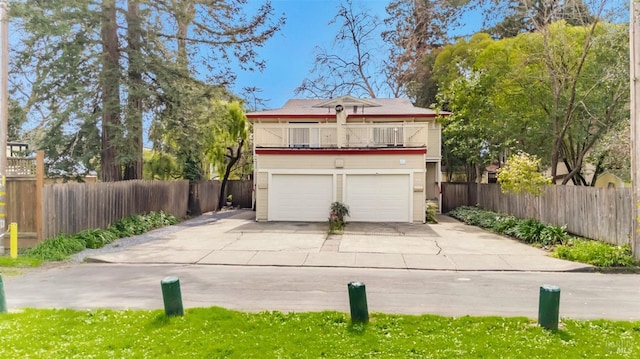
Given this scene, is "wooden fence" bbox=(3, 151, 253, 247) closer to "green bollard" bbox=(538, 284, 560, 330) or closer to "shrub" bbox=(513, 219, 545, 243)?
"green bollard" bbox=(538, 284, 560, 330)

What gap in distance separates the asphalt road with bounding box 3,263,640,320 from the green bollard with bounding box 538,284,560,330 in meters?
0.92

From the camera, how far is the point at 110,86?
1523 cm

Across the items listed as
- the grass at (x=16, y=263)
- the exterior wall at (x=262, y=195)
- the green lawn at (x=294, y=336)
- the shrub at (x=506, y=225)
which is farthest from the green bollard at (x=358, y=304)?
the exterior wall at (x=262, y=195)

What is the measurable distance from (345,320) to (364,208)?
12392 millimetres

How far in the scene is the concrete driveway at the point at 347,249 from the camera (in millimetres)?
9805

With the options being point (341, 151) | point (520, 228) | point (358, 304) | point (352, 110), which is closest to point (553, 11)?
point (520, 228)

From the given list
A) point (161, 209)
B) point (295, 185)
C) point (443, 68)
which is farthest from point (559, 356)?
point (443, 68)

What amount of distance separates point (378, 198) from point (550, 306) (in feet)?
41.3

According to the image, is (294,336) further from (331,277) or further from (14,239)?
(14,239)

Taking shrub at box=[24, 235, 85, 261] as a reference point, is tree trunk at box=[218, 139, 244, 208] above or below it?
above

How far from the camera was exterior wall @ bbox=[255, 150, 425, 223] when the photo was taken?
1723 centimetres

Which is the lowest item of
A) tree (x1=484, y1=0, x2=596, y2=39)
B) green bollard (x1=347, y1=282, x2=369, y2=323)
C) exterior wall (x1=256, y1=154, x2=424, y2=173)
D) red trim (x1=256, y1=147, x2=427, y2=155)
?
green bollard (x1=347, y1=282, x2=369, y2=323)

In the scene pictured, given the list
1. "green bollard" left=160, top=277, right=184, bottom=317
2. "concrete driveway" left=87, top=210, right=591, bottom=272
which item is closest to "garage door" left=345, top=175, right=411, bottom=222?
"concrete driveway" left=87, top=210, right=591, bottom=272

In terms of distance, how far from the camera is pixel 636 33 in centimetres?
928
